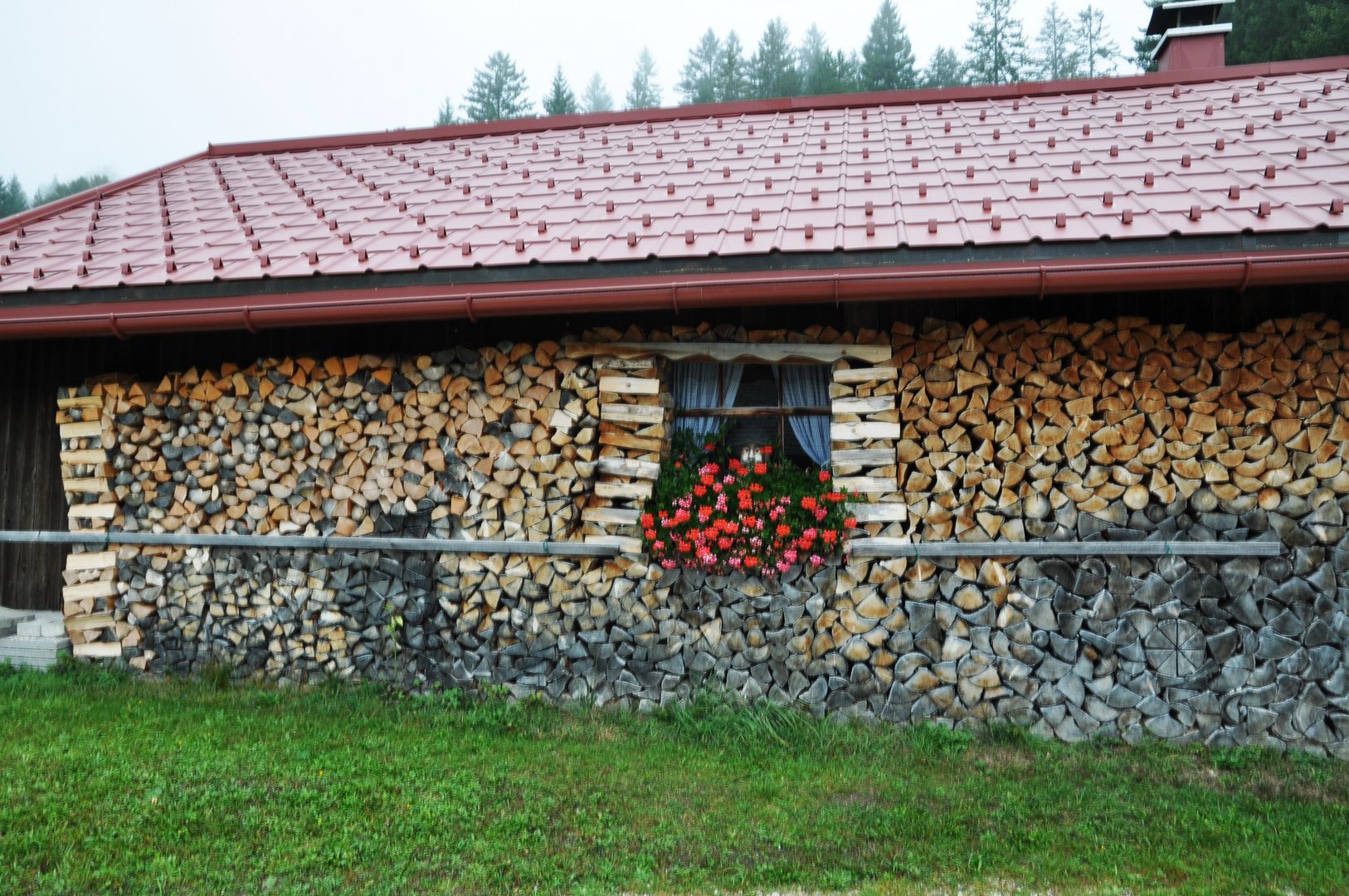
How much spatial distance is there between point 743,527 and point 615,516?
763 mm

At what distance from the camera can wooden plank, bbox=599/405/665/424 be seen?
4.90 m

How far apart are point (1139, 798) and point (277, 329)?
5540 millimetres

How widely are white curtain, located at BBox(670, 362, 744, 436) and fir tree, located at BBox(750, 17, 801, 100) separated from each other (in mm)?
26542

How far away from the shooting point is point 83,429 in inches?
216

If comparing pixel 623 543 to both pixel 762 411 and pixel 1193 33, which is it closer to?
pixel 762 411

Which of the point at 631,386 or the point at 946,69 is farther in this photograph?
the point at 946,69

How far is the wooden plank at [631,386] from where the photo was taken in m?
4.88

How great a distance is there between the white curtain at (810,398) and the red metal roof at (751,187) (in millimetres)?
856

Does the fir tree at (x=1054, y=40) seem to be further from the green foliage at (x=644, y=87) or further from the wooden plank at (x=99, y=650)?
the wooden plank at (x=99, y=650)

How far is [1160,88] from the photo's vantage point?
7.45 meters

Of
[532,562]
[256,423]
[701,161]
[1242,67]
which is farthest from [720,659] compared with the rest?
[1242,67]

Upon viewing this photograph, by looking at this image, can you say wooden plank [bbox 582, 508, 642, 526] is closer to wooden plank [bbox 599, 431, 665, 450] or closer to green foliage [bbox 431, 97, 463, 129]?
wooden plank [bbox 599, 431, 665, 450]

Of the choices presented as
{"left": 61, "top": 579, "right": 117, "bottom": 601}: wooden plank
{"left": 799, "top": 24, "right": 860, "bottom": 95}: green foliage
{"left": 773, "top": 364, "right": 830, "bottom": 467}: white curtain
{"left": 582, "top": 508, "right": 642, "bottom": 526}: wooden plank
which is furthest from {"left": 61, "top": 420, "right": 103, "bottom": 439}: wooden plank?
{"left": 799, "top": 24, "right": 860, "bottom": 95}: green foliage

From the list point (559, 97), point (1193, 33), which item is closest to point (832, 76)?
point (559, 97)
